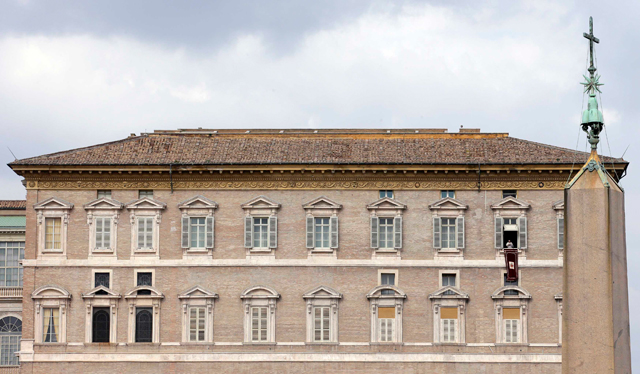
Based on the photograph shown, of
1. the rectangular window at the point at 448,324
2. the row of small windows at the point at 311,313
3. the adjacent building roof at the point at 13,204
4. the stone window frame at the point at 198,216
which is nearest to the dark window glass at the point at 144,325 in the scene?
the row of small windows at the point at 311,313

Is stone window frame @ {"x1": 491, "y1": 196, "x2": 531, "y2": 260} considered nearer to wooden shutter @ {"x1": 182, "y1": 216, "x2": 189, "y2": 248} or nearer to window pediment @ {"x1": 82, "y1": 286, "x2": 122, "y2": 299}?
wooden shutter @ {"x1": 182, "y1": 216, "x2": 189, "y2": 248}

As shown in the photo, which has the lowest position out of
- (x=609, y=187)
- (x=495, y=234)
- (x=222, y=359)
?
(x=222, y=359)

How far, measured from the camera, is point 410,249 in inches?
1519

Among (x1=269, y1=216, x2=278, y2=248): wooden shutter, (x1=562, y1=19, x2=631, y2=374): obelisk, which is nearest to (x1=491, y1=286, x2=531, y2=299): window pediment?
(x1=269, y1=216, x2=278, y2=248): wooden shutter

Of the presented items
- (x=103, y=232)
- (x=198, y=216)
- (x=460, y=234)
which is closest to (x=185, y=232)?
(x=198, y=216)

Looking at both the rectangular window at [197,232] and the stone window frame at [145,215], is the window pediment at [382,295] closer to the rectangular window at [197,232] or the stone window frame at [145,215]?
the rectangular window at [197,232]

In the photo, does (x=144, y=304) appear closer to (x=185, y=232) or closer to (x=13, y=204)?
(x=185, y=232)

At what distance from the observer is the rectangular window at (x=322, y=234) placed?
127ft

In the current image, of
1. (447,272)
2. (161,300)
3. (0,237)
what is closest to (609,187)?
(447,272)

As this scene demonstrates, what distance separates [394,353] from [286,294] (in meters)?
5.02

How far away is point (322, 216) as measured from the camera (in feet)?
127

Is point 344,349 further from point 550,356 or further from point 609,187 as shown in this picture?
point 609,187

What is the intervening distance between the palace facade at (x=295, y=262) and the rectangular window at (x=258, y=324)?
0.08m

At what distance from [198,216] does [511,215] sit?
42.8 ft
